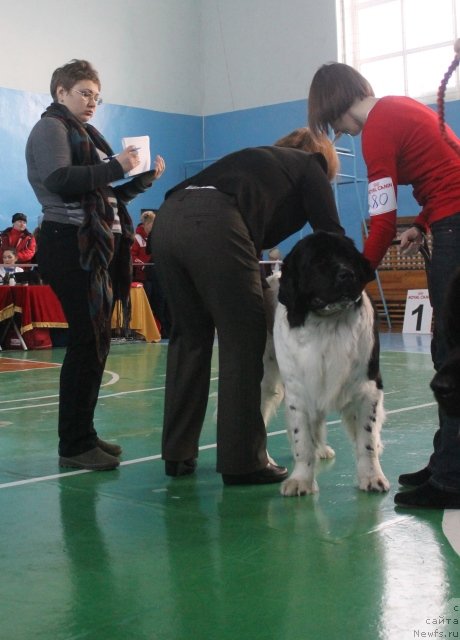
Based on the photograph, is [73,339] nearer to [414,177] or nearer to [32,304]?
[414,177]

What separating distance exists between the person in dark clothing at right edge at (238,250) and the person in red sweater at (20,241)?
996 cm

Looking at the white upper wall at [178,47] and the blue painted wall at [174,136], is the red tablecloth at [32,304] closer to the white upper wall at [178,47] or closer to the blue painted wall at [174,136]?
the blue painted wall at [174,136]

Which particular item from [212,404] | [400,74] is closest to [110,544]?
[212,404]

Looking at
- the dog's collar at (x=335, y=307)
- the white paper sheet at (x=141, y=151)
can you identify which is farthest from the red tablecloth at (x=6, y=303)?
the dog's collar at (x=335, y=307)

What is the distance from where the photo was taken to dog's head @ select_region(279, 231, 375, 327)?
9.98ft

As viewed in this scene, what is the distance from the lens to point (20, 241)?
1305 centimetres

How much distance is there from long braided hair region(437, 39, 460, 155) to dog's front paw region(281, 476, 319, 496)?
1.39 meters

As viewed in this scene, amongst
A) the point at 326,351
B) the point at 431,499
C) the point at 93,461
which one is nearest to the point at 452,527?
the point at 431,499

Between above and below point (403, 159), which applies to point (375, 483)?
below

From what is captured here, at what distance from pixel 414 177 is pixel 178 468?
5.32 ft

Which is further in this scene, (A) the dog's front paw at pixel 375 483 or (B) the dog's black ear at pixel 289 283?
(A) the dog's front paw at pixel 375 483

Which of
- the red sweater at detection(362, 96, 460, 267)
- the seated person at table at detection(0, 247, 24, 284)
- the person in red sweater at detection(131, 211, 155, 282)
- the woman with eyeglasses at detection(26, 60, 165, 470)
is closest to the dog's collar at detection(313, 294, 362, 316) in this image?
the red sweater at detection(362, 96, 460, 267)

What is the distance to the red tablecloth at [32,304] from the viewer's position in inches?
434

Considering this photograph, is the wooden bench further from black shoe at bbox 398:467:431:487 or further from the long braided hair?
the long braided hair
